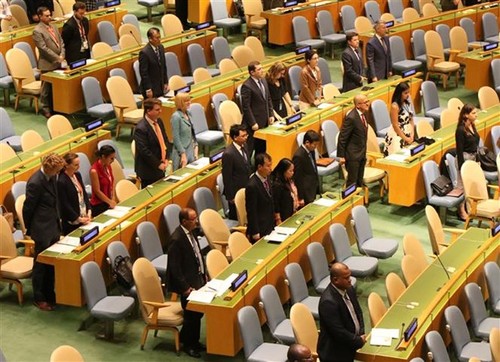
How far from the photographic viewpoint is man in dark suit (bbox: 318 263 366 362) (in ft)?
30.9

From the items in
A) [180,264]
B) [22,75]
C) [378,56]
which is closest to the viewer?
[180,264]

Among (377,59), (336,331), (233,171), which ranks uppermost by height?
(377,59)

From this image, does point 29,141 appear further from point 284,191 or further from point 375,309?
point 375,309

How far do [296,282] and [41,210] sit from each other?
8.11ft

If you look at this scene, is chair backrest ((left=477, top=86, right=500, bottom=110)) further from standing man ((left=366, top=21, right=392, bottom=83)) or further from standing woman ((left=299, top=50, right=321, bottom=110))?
standing woman ((left=299, top=50, right=321, bottom=110))

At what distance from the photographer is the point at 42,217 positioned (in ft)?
36.4

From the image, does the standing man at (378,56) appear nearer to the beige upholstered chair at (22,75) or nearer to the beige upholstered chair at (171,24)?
the beige upholstered chair at (171,24)

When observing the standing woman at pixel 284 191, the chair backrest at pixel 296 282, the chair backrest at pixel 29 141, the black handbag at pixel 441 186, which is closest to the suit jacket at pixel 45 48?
the chair backrest at pixel 29 141

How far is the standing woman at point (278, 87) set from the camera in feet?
46.3

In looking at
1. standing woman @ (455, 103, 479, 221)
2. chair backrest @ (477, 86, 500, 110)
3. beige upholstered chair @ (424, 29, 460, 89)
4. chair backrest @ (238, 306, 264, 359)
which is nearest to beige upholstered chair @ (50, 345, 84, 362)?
chair backrest @ (238, 306, 264, 359)

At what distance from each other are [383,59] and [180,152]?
4.30m

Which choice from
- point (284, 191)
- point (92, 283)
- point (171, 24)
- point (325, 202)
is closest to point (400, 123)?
point (325, 202)

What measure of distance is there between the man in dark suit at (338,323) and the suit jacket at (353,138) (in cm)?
386

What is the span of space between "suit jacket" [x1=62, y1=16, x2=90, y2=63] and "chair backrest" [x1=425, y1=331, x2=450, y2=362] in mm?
7998
